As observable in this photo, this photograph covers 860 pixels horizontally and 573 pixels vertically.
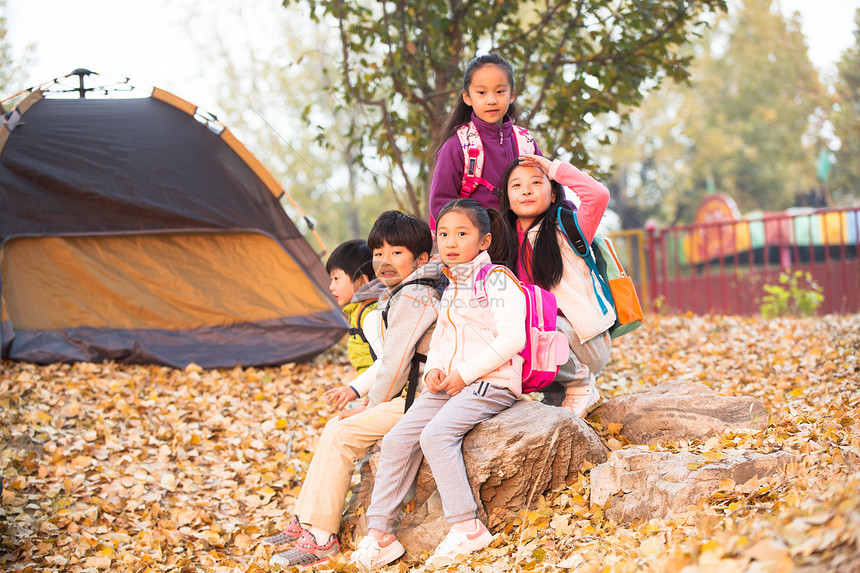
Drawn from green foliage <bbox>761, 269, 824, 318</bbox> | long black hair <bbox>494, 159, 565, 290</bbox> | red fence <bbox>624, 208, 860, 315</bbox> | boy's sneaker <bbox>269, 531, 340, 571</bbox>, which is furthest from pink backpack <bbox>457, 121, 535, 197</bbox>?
green foliage <bbox>761, 269, 824, 318</bbox>

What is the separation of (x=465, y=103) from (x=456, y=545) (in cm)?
194

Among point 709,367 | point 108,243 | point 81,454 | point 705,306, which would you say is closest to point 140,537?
point 81,454

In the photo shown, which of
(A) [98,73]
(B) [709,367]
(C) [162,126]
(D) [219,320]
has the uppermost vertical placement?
(A) [98,73]

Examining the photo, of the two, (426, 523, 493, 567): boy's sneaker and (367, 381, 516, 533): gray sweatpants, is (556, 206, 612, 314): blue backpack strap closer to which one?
(367, 381, 516, 533): gray sweatpants

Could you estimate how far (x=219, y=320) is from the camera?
5590 millimetres

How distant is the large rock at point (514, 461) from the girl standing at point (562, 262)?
26 centimetres

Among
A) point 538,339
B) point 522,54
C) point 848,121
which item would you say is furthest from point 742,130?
point 538,339

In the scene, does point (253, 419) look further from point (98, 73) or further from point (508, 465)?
point (98, 73)

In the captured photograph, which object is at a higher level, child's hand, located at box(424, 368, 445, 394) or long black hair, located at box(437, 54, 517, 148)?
long black hair, located at box(437, 54, 517, 148)

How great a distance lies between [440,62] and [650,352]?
2.69 meters

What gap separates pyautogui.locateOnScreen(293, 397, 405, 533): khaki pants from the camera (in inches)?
110

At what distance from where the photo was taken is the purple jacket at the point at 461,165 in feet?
10.2

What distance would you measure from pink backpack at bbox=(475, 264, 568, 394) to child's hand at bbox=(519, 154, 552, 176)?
533 millimetres

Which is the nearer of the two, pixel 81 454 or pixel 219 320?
pixel 81 454
